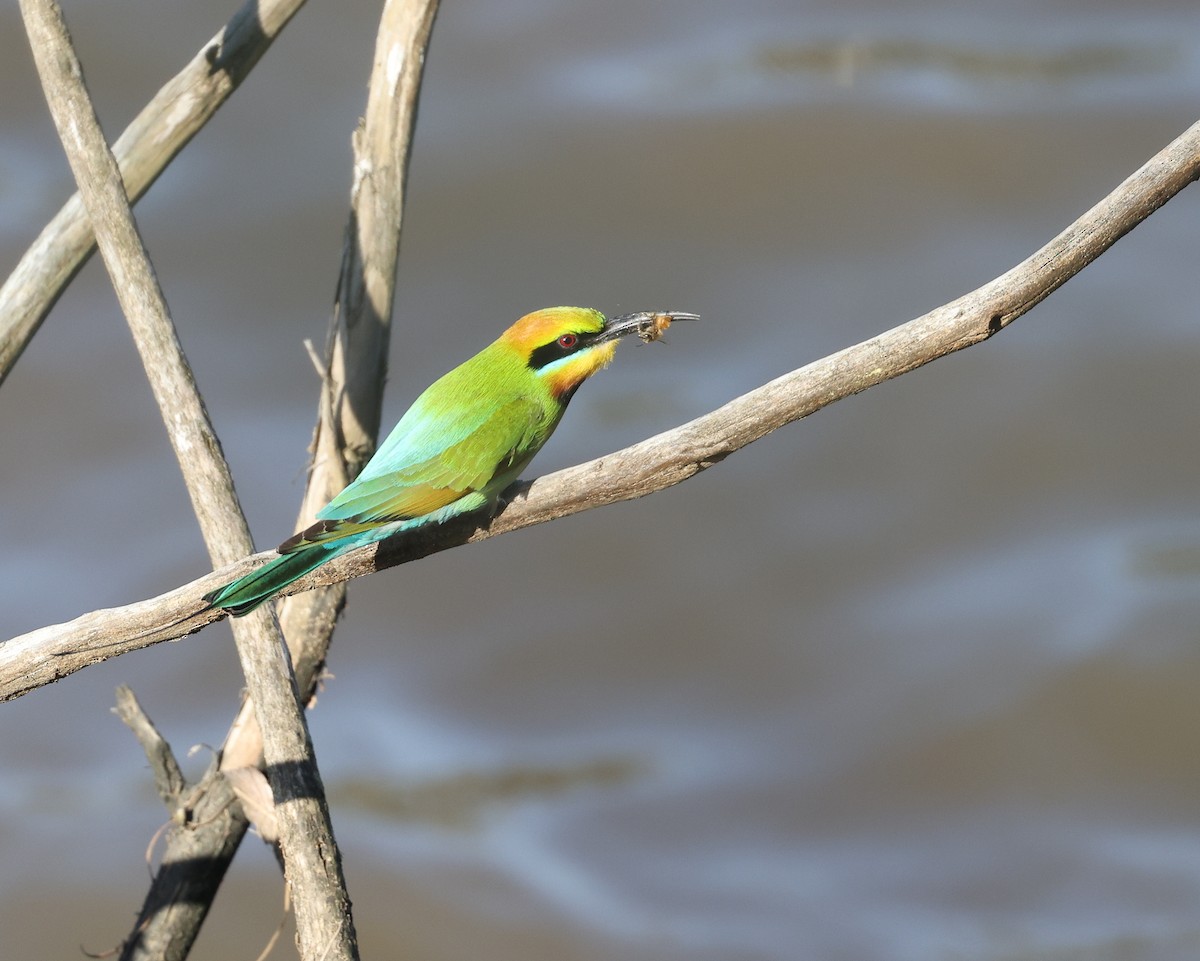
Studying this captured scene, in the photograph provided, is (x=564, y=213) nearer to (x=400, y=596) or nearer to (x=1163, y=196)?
(x=400, y=596)

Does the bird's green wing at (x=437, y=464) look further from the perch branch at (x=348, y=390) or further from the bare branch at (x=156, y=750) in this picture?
the bare branch at (x=156, y=750)

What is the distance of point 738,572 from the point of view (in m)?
5.21

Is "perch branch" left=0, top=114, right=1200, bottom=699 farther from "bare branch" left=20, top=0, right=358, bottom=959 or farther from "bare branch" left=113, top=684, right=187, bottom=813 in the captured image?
"bare branch" left=113, top=684, right=187, bottom=813

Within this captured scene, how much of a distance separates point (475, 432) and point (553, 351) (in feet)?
0.73

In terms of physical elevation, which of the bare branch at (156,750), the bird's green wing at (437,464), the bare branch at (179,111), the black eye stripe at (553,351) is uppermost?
the bare branch at (179,111)

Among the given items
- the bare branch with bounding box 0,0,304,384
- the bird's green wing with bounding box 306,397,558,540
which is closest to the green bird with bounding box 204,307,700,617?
the bird's green wing with bounding box 306,397,558,540

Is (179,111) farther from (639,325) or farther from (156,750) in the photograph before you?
(156,750)

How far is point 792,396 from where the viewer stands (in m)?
1.86

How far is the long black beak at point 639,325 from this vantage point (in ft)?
8.20

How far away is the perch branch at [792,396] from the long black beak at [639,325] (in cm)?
59

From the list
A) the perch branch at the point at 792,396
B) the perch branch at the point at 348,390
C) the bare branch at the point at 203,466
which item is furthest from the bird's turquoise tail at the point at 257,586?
the perch branch at the point at 348,390

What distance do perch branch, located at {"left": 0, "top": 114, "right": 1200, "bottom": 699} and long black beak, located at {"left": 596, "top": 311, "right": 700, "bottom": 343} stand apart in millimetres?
593

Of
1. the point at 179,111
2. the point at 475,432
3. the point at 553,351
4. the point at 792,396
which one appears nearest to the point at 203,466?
the point at 475,432

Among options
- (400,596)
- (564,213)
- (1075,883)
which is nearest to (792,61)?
(564,213)
